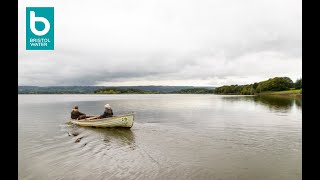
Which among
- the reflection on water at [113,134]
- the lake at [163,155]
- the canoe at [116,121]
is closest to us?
the lake at [163,155]

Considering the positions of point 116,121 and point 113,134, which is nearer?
point 113,134

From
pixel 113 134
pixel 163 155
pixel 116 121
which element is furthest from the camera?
pixel 116 121

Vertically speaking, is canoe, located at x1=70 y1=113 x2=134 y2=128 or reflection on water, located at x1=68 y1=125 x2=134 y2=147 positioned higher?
canoe, located at x1=70 y1=113 x2=134 y2=128

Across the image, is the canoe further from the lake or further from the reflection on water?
the lake

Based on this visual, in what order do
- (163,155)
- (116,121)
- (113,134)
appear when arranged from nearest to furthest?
1. (163,155)
2. (113,134)
3. (116,121)

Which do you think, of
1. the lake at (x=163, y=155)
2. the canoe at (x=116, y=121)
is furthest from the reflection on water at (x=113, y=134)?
the canoe at (x=116, y=121)

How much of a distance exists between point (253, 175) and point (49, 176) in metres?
10.4

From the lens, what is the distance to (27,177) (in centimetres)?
1341

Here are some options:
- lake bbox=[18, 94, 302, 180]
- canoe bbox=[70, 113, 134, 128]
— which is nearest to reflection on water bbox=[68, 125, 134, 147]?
lake bbox=[18, 94, 302, 180]

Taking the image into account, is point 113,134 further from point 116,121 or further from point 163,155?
point 163,155

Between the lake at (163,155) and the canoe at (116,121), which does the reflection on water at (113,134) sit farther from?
the canoe at (116,121)

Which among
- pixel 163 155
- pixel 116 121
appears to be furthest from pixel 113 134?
pixel 163 155
